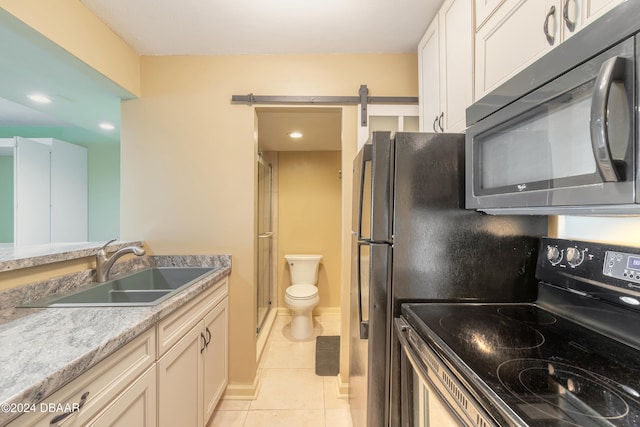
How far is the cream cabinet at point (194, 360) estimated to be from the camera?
1.08m

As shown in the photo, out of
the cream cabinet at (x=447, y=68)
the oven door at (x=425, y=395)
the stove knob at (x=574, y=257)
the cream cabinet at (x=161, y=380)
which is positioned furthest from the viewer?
the cream cabinet at (x=447, y=68)

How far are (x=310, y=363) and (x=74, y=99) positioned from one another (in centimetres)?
291

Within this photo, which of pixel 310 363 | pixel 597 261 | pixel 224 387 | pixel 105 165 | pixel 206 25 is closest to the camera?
pixel 597 261

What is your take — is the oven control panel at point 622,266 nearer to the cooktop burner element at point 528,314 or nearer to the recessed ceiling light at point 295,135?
the cooktop burner element at point 528,314

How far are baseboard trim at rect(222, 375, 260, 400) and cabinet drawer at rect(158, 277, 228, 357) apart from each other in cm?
69

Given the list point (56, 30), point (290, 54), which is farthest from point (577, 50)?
point (56, 30)

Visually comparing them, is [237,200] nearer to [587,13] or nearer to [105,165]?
[587,13]

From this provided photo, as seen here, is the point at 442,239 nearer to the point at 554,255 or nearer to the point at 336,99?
the point at 554,255

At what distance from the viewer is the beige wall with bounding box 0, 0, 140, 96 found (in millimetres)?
1129

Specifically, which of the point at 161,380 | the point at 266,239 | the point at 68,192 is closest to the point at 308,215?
the point at 266,239

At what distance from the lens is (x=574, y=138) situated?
59 cm

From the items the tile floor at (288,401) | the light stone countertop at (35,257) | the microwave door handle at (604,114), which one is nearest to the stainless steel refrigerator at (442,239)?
the microwave door handle at (604,114)

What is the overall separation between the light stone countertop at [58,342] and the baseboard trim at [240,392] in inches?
39.4

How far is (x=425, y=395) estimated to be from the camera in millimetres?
780
